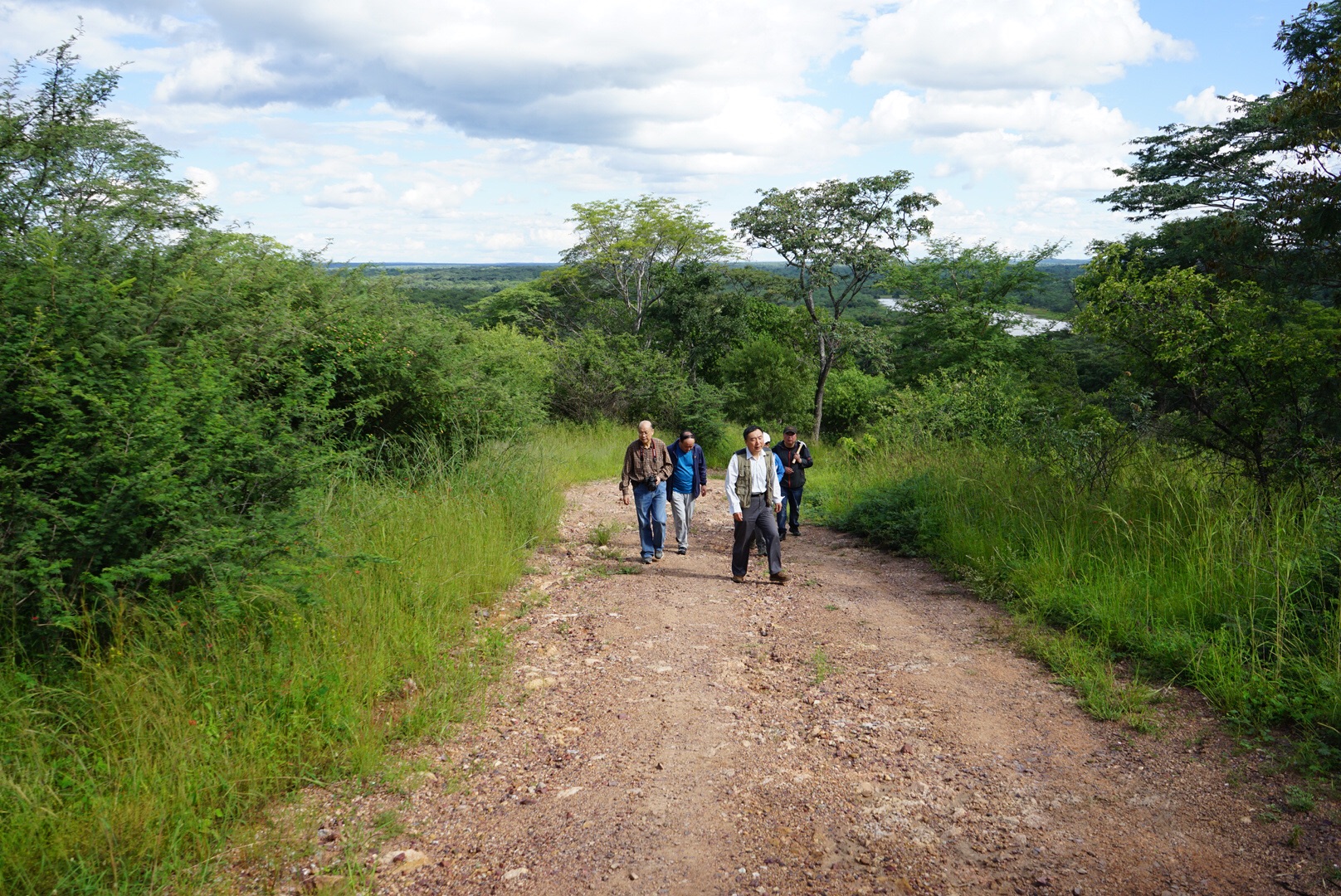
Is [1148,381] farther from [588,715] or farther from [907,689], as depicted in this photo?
[588,715]

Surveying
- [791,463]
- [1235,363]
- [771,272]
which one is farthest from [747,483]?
[771,272]

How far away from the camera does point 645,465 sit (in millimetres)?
9773

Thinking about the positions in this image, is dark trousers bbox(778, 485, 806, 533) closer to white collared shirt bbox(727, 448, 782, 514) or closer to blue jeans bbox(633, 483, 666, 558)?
blue jeans bbox(633, 483, 666, 558)

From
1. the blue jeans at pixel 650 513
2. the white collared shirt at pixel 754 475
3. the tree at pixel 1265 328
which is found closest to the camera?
the tree at pixel 1265 328

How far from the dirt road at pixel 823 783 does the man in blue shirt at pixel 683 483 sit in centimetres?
324

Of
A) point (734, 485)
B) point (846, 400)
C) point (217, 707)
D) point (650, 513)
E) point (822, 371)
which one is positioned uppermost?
point (734, 485)

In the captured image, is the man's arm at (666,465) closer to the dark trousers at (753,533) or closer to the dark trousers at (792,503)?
the dark trousers at (753,533)

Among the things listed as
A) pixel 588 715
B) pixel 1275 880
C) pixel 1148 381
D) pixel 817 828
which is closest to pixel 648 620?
pixel 588 715

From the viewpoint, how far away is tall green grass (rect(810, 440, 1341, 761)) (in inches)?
196

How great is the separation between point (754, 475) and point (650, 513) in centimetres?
152

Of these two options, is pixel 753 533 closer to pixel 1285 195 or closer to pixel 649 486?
pixel 649 486

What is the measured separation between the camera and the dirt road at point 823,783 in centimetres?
358

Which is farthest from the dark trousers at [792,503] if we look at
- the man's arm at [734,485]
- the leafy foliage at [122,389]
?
the leafy foliage at [122,389]

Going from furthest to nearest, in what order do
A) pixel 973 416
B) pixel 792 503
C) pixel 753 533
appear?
pixel 973 416 → pixel 792 503 → pixel 753 533
